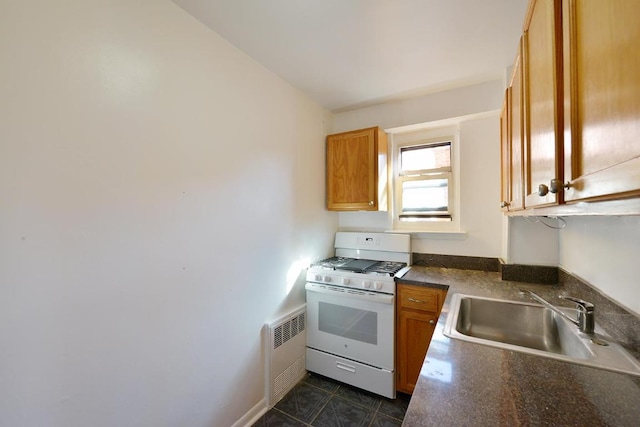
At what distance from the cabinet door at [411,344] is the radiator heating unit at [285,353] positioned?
2.65 feet

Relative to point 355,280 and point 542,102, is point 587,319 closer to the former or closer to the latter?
point 542,102

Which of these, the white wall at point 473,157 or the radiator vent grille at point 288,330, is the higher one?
the white wall at point 473,157

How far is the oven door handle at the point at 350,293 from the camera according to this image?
198cm

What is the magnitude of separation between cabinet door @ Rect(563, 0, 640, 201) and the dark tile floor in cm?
191

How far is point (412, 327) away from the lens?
6.47ft

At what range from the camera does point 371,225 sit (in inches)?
110

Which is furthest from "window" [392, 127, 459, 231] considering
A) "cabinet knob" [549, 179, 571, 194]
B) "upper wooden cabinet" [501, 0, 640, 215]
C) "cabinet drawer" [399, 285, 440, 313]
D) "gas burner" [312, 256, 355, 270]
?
"cabinet knob" [549, 179, 571, 194]

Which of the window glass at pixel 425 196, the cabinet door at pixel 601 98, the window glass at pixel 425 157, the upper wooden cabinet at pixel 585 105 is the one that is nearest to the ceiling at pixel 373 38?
A: the window glass at pixel 425 157

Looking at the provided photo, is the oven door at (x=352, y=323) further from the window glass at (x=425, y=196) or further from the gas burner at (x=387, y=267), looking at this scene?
the window glass at (x=425, y=196)

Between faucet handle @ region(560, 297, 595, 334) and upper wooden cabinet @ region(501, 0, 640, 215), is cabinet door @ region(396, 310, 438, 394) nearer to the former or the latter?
faucet handle @ region(560, 297, 595, 334)

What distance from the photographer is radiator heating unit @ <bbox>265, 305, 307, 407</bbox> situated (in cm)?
190

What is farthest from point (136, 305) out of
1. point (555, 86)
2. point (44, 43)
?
point (555, 86)

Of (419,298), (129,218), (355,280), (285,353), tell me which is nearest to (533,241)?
(419,298)

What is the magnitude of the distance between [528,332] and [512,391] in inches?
34.8
